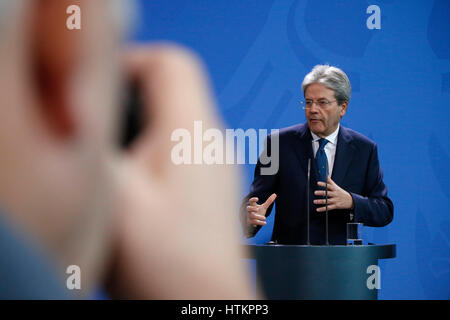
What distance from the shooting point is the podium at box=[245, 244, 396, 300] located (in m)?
2.33

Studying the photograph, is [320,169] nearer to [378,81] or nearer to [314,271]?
[314,271]

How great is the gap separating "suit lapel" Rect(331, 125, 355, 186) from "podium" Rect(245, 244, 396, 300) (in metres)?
0.50

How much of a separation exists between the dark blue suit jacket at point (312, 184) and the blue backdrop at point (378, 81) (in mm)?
494

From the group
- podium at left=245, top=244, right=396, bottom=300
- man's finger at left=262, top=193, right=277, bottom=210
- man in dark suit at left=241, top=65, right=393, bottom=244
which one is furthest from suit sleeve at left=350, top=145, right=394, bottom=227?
man's finger at left=262, top=193, right=277, bottom=210

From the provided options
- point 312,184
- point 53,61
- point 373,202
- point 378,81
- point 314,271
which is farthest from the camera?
point 378,81

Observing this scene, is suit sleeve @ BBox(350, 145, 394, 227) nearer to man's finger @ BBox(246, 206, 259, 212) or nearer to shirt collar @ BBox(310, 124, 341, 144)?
shirt collar @ BBox(310, 124, 341, 144)

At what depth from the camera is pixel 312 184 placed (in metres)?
2.81

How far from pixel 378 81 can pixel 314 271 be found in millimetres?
1578

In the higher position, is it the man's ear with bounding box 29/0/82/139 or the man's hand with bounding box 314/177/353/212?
the man's ear with bounding box 29/0/82/139

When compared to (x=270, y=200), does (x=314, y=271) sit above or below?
below

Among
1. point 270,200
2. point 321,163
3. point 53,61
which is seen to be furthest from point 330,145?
point 53,61

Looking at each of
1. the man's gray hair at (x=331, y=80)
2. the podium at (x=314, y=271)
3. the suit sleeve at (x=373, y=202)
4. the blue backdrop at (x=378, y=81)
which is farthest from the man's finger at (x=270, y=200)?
the blue backdrop at (x=378, y=81)

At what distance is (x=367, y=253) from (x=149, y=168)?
216 centimetres
